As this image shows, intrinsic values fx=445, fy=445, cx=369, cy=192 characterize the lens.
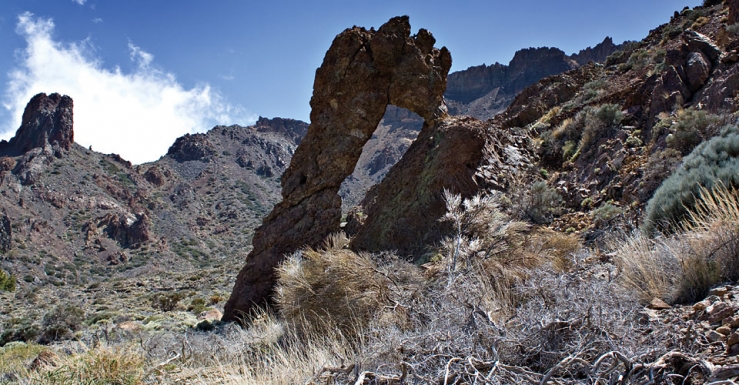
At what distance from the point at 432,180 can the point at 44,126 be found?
8043cm

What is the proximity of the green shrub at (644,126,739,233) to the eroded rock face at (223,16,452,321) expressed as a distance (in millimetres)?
6252

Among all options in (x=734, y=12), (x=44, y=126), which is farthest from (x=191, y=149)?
(x=734, y=12)

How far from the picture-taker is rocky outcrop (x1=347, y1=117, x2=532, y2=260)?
9.55 meters

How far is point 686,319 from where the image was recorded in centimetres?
285

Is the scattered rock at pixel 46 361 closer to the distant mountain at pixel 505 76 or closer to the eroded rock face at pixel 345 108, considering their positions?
the eroded rock face at pixel 345 108

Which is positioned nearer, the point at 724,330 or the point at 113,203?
the point at 724,330

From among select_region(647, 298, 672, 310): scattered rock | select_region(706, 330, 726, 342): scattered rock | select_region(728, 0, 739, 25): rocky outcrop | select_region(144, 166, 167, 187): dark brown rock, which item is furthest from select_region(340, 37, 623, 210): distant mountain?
select_region(706, 330, 726, 342): scattered rock

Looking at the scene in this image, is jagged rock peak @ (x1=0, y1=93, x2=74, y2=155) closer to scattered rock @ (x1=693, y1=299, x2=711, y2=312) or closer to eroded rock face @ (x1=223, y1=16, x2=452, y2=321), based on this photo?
eroded rock face @ (x1=223, y1=16, x2=452, y2=321)

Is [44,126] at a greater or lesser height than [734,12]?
greater

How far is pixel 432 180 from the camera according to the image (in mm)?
9992

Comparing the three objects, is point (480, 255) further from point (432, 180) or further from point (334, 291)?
point (432, 180)

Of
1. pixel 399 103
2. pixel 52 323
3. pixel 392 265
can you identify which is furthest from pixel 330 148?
pixel 52 323

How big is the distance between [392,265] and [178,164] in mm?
84519

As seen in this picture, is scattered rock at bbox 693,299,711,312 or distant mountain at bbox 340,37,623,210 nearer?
scattered rock at bbox 693,299,711,312
